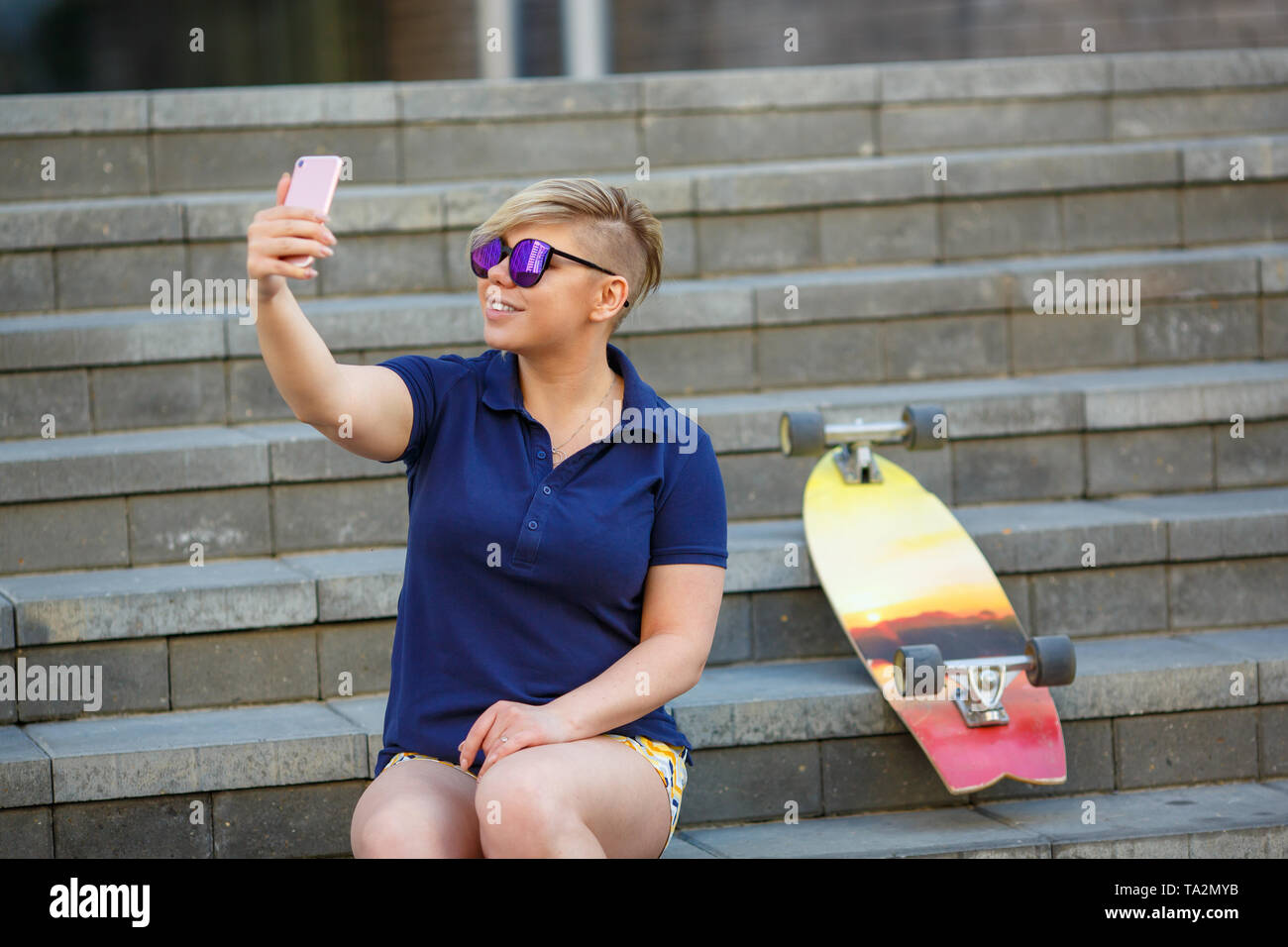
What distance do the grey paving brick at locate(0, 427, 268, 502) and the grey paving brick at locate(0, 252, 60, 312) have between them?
675mm

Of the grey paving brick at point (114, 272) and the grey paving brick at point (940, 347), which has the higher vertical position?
the grey paving brick at point (114, 272)

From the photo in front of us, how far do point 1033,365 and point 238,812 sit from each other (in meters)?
2.59

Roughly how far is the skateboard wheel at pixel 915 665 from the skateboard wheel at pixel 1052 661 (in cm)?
18

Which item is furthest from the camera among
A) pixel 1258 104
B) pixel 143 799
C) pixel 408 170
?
pixel 1258 104

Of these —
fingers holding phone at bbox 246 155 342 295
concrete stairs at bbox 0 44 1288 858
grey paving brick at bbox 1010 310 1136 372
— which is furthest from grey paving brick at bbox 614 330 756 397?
fingers holding phone at bbox 246 155 342 295

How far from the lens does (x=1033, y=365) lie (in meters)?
4.25

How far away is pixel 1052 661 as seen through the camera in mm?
2801

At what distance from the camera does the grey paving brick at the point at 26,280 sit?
4.06 m

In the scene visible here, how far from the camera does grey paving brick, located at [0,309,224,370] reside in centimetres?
373

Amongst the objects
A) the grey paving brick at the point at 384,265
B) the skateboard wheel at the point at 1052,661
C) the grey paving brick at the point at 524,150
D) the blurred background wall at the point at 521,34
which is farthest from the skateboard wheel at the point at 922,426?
the blurred background wall at the point at 521,34

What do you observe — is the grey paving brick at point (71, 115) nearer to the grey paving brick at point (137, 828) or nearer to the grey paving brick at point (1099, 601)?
the grey paving brick at point (137, 828)
